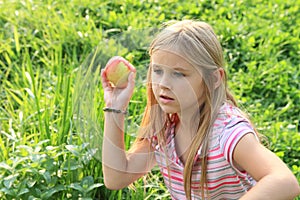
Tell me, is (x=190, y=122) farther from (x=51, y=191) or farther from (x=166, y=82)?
(x=51, y=191)

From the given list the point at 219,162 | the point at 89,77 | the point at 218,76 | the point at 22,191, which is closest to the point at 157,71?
the point at 218,76

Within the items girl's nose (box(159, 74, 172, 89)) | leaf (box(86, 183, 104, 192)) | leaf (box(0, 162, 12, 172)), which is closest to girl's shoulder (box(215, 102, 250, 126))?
girl's nose (box(159, 74, 172, 89))

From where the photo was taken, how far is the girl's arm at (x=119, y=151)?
2568mm

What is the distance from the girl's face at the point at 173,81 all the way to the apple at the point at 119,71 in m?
0.15

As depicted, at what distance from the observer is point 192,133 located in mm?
2547

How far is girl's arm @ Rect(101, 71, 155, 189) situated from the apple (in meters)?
0.02

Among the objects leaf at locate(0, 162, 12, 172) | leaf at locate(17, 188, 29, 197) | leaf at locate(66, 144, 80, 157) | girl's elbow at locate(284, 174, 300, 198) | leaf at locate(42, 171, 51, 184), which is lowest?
leaf at locate(17, 188, 29, 197)

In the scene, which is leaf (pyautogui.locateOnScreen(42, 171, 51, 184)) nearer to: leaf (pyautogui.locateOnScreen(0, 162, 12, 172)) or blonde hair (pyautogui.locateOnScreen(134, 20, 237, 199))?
leaf (pyautogui.locateOnScreen(0, 162, 12, 172))

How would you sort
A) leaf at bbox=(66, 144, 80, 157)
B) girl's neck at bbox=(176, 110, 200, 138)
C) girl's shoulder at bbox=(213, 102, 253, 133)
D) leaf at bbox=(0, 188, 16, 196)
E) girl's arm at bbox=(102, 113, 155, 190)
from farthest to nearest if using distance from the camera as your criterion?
leaf at bbox=(66, 144, 80, 157) < leaf at bbox=(0, 188, 16, 196) < girl's arm at bbox=(102, 113, 155, 190) < girl's neck at bbox=(176, 110, 200, 138) < girl's shoulder at bbox=(213, 102, 253, 133)

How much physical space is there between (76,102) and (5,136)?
69cm

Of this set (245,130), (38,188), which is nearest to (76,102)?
(38,188)

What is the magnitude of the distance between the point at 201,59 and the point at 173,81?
13 centimetres

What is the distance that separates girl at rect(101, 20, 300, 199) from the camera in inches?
90.3

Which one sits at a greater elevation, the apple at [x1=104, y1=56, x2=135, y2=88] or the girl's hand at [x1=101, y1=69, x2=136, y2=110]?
the apple at [x1=104, y1=56, x2=135, y2=88]
